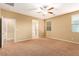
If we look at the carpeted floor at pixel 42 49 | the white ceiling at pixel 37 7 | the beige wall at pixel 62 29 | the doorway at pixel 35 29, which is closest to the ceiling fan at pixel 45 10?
the white ceiling at pixel 37 7

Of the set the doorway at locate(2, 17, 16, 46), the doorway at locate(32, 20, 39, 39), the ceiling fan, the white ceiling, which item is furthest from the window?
the doorway at locate(2, 17, 16, 46)

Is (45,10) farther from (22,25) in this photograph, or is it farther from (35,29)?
(22,25)

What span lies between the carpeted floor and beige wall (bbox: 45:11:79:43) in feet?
0.61

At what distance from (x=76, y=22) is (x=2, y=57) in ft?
7.62

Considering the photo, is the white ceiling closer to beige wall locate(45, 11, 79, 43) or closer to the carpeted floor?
beige wall locate(45, 11, 79, 43)

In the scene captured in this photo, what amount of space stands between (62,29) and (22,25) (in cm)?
131

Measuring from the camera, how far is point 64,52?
125 inches

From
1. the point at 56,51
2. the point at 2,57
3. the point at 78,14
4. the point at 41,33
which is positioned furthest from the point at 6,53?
the point at 78,14

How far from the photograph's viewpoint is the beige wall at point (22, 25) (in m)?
3.54

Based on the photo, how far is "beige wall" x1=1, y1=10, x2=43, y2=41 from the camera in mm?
3543

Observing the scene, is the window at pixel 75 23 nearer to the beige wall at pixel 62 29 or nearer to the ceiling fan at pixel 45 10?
the beige wall at pixel 62 29

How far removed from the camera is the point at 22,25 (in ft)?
12.2

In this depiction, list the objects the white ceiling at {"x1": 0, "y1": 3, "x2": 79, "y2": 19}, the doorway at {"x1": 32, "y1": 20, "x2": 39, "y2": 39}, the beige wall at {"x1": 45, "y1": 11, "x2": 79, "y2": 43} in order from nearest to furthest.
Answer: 1. the white ceiling at {"x1": 0, "y1": 3, "x2": 79, "y2": 19}
2. the beige wall at {"x1": 45, "y1": 11, "x2": 79, "y2": 43}
3. the doorway at {"x1": 32, "y1": 20, "x2": 39, "y2": 39}

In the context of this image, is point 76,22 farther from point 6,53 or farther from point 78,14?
point 6,53
